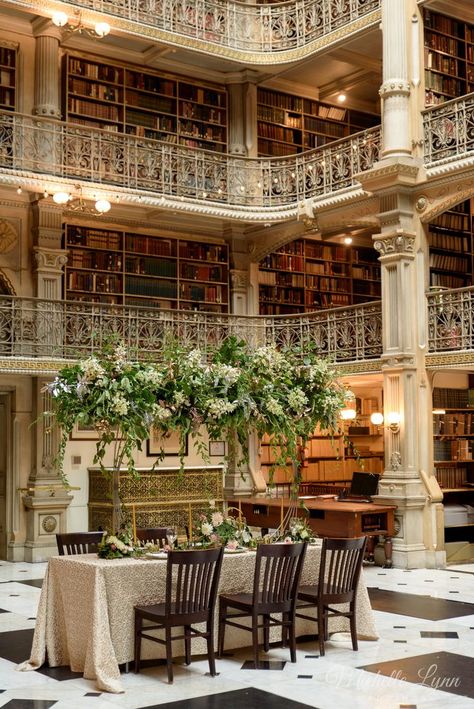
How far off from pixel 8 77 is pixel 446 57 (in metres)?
5.78

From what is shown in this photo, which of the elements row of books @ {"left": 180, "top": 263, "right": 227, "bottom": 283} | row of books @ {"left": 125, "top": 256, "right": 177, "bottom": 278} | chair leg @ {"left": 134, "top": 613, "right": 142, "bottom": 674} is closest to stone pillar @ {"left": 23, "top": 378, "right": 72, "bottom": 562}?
row of books @ {"left": 125, "top": 256, "right": 177, "bottom": 278}

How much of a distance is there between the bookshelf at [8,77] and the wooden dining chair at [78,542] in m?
7.16

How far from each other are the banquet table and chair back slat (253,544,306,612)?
34cm

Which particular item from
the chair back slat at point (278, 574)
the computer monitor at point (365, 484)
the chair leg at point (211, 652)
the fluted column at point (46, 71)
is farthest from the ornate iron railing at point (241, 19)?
the chair leg at point (211, 652)

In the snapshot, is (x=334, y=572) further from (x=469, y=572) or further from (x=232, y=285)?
(x=232, y=285)

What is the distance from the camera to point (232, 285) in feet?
48.3

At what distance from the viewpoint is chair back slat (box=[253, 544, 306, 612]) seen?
652 cm

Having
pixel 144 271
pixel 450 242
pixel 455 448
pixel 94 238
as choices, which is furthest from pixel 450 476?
pixel 94 238

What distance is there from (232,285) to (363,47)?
388cm

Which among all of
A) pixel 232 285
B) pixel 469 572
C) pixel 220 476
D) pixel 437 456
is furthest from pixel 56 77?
pixel 469 572

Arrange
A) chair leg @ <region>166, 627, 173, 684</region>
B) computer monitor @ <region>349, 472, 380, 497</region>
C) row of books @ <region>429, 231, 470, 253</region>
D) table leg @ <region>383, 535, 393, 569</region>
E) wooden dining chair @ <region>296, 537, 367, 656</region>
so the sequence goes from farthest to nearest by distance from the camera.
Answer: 1. row of books @ <region>429, 231, 470, 253</region>
2. computer monitor @ <region>349, 472, 380, 497</region>
3. table leg @ <region>383, 535, 393, 569</region>
4. wooden dining chair @ <region>296, 537, 367, 656</region>
5. chair leg @ <region>166, 627, 173, 684</region>

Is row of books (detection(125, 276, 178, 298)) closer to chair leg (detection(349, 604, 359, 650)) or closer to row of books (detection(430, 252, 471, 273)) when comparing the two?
row of books (detection(430, 252, 471, 273))

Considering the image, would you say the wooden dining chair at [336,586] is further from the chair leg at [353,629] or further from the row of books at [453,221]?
the row of books at [453,221]

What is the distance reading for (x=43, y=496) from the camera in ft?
41.4
